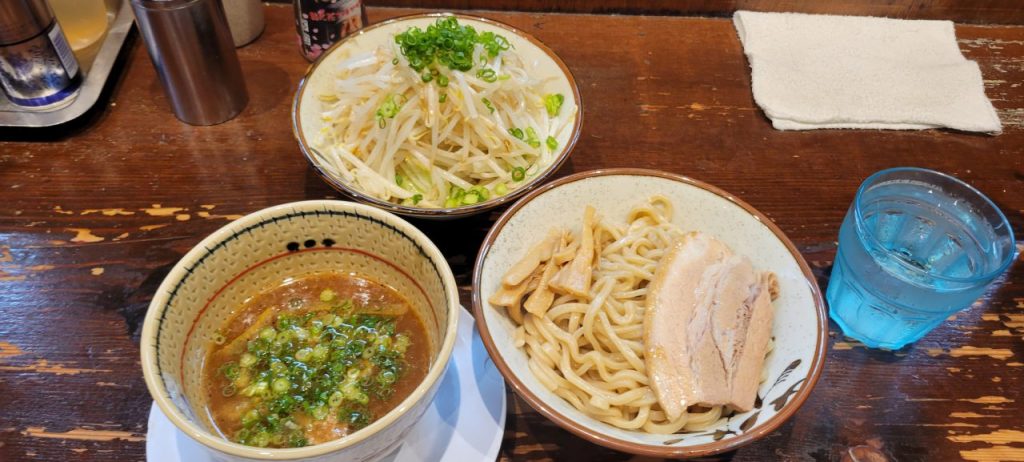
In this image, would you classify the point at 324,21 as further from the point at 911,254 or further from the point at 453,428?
the point at 911,254

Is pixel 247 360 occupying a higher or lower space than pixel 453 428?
higher

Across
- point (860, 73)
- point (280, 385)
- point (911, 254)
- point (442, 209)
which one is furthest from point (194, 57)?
point (860, 73)

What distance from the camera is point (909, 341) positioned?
69.2 inches

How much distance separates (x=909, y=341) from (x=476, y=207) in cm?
117

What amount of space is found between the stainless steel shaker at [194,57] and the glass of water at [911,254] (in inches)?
75.2

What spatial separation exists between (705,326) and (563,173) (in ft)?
2.69

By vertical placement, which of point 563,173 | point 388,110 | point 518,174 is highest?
point 388,110

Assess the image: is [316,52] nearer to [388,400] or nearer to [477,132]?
[477,132]

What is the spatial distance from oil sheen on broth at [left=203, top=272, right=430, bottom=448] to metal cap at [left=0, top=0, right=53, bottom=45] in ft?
4.20

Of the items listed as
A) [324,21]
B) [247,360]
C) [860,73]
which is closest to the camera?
[247,360]

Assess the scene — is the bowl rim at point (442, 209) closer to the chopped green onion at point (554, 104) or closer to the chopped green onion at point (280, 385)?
the chopped green onion at point (554, 104)

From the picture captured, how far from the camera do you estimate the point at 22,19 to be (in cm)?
201

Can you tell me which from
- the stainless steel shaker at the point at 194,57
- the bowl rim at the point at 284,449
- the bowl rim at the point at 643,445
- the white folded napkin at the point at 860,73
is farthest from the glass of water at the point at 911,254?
the stainless steel shaker at the point at 194,57

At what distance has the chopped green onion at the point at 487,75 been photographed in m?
2.06
